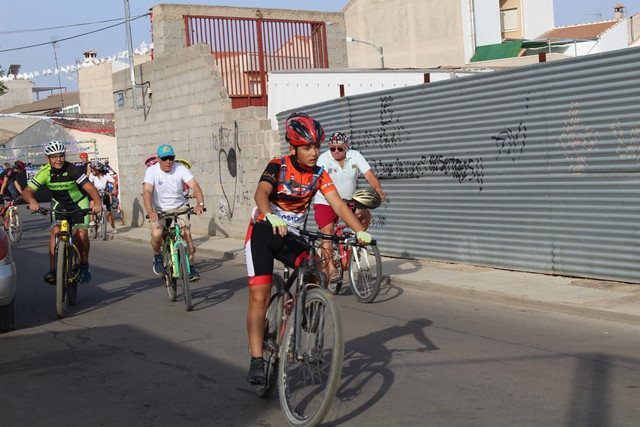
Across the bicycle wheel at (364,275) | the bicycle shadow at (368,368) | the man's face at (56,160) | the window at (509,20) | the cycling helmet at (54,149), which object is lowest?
the bicycle shadow at (368,368)

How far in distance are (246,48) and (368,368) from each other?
1633 cm

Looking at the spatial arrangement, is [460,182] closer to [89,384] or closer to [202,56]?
[89,384]

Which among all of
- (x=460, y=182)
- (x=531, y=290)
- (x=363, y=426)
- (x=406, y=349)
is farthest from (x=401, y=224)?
(x=363, y=426)

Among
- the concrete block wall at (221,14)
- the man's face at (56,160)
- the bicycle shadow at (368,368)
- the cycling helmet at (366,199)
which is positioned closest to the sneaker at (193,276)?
the man's face at (56,160)

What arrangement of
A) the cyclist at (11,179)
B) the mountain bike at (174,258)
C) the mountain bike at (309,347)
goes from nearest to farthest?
1. the mountain bike at (309,347)
2. the mountain bike at (174,258)
3. the cyclist at (11,179)

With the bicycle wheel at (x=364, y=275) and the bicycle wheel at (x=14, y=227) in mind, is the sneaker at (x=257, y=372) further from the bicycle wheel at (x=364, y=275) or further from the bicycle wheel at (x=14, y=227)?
the bicycle wheel at (x=14, y=227)

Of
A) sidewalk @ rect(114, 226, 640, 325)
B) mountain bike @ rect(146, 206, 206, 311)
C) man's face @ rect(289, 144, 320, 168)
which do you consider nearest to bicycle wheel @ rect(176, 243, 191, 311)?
mountain bike @ rect(146, 206, 206, 311)

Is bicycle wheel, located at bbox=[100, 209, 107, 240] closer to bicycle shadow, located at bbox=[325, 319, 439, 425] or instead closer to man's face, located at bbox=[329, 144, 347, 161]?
man's face, located at bbox=[329, 144, 347, 161]

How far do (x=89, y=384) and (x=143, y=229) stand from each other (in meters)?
18.1

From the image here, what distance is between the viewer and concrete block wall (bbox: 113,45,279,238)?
64.2 feet

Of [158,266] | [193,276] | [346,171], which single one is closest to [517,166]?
[346,171]

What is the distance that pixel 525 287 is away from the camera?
10.6 m

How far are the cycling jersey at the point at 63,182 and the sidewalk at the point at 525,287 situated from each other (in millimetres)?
4132

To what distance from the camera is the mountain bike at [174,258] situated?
10.7 m
